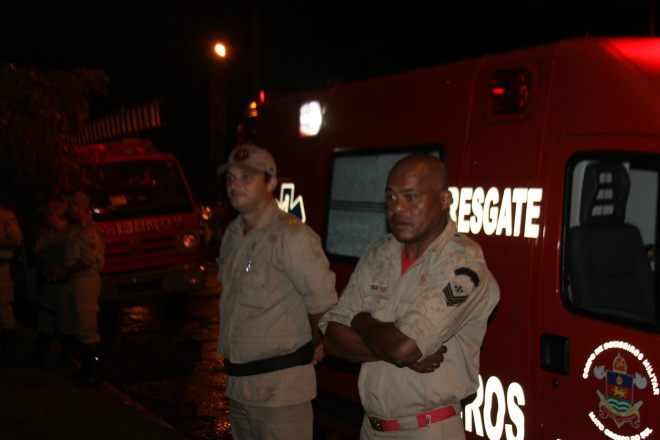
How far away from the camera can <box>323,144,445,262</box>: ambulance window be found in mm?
4289

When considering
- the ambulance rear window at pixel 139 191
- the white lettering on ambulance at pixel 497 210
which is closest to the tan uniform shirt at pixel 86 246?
the ambulance rear window at pixel 139 191

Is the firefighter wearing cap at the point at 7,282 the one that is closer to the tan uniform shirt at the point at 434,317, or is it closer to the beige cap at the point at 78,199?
the beige cap at the point at 78,199

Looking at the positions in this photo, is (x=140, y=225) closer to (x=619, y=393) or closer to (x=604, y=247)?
(x=604, y=247)

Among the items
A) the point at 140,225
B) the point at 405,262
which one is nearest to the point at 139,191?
the point at 140,225

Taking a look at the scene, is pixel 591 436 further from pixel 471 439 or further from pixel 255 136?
pixel 255 136

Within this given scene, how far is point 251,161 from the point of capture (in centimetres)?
327

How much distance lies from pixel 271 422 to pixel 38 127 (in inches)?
192

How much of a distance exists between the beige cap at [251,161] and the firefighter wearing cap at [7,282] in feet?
14.5

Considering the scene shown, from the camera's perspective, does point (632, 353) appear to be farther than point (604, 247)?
No

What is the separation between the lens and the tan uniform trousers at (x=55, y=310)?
6.43 meters

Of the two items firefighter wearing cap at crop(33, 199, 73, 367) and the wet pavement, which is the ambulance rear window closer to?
the wet pavement

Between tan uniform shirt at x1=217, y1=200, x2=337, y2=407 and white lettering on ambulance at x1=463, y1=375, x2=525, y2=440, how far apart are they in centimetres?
86

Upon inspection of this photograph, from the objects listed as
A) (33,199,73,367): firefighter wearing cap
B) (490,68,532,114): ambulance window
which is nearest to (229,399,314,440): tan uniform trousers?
(490,68,532,114): ambulance window

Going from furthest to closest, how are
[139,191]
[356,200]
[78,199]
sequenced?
[139,191] → [78,199] → [356,200]
